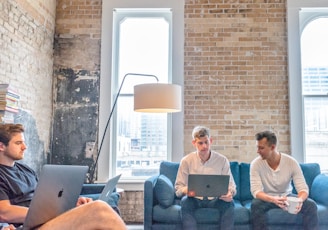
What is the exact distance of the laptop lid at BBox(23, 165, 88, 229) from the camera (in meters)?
1.65

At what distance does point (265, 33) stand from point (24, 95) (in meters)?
3.27

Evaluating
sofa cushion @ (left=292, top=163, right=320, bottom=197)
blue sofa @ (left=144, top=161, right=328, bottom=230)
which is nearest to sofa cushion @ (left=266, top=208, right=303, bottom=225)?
blue sofa @ (left=144, top=161, right=328, bottom=230)

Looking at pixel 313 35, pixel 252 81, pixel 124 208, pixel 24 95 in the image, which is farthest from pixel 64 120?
pixel 313 35

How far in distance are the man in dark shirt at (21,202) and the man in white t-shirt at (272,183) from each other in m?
1.66

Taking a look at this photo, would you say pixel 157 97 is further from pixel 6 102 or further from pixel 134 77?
pixel 6 102

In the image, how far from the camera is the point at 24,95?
3801 mm

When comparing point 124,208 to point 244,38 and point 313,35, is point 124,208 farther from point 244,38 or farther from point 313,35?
point 313,35

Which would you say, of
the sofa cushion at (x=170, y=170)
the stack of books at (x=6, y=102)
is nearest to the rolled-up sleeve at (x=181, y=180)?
the sofa cushion at (x=170, y=170)

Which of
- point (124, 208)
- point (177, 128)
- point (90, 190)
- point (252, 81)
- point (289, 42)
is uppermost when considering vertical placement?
point (289, 42)

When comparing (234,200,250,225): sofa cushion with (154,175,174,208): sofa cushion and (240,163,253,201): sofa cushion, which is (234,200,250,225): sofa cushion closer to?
(240,163,253,201): sofa cushion

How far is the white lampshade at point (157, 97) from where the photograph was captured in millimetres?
3494

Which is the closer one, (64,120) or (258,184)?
(258,184)

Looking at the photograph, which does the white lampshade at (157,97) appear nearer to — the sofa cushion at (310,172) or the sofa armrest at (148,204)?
the sofa armrest at (148,204)

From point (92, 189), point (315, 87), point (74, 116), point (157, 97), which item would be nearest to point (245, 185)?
point (157, 97)
